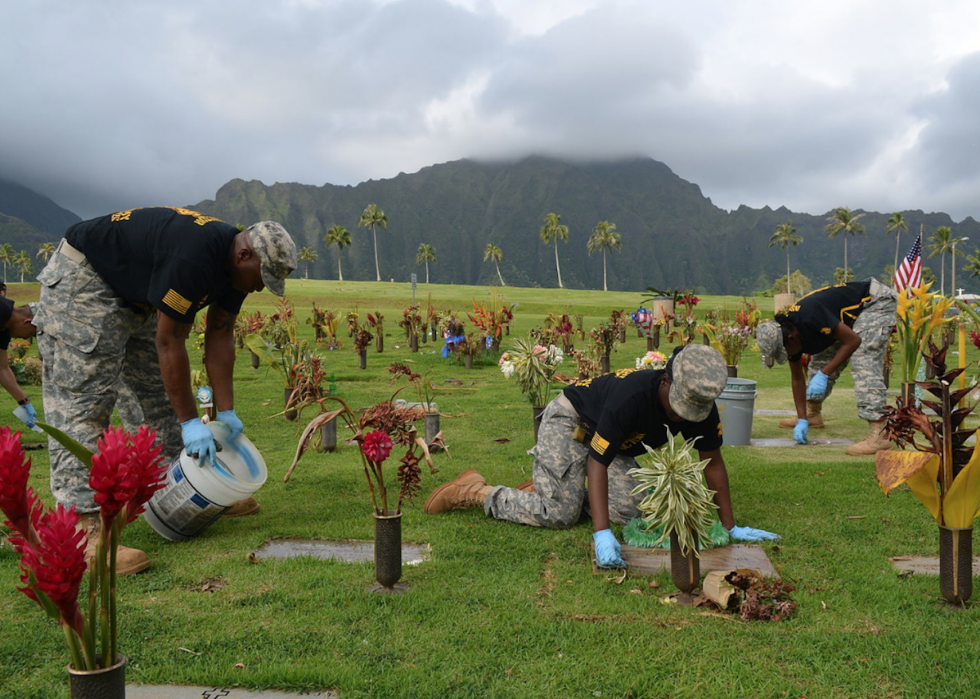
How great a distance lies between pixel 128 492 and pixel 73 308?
3.18 meters

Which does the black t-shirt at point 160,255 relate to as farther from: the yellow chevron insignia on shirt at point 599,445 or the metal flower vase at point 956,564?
the metal flower vase at point 956,564

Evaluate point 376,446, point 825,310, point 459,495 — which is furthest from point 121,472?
point 825,310

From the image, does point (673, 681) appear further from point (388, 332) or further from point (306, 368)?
point (388, 332)

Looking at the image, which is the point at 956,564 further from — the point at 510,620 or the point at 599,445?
the point at 510,620

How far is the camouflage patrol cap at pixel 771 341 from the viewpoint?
742cm

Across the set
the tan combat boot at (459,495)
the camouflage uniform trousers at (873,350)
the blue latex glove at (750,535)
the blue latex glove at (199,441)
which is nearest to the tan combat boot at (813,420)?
the camouflage uniform trousers at (873,350)

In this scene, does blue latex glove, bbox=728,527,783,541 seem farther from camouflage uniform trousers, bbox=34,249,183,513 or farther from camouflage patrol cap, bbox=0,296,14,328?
camouflage patrol cap, bbox=0,296,14,328

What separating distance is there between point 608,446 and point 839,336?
456 cm

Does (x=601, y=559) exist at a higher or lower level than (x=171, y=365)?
lower

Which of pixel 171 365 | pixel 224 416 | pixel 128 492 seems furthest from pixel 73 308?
pixel 128 492

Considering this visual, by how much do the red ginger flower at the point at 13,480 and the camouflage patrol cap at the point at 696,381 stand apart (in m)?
3.01

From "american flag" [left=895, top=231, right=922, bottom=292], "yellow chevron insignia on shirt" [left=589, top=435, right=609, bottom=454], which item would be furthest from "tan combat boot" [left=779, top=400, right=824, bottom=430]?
"yellow chevron insignia on shirt" [left=589, top=435, right=609, bottom=454]

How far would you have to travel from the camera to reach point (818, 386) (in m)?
7.61

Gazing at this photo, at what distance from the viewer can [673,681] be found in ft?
8.52
